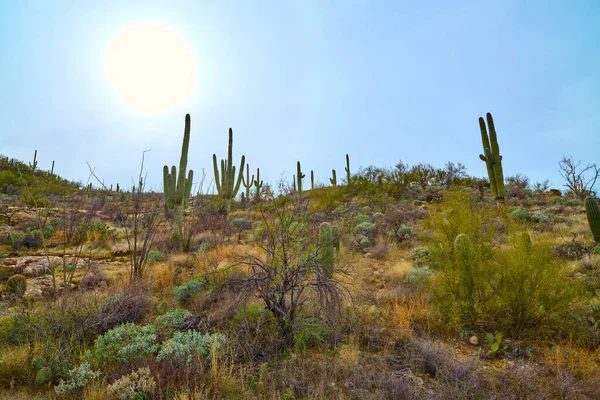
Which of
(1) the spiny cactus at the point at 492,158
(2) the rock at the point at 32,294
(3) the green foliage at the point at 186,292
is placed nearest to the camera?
(2) the rock at the point at 32,294

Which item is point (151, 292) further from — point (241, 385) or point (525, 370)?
point (525, 370)

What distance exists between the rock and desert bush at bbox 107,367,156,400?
351 cm

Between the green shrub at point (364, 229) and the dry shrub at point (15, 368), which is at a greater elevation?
the green shrub at point (364, 229)

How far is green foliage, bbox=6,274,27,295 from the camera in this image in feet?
17.8

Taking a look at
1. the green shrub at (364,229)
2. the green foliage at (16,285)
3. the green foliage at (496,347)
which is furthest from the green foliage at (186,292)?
the green shrub at (364,229)

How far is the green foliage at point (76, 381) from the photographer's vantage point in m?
3.12

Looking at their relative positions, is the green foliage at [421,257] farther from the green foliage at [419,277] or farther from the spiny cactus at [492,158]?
the spiny cactus at [492,158]

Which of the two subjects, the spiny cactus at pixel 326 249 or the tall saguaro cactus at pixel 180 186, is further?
the tall saguaro cactus at pixel 180 186

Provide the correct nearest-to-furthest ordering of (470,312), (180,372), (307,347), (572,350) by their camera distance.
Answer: (180,372) < (572,350) < (307,347) < (470,312)

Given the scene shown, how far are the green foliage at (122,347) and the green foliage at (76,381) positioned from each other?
27 cm

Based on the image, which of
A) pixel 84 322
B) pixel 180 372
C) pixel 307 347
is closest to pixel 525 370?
pixel 307 347

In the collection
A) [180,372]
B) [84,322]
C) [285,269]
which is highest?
[285,269]

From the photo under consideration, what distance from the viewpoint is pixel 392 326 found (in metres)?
4.55

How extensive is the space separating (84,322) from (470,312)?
521 cm
